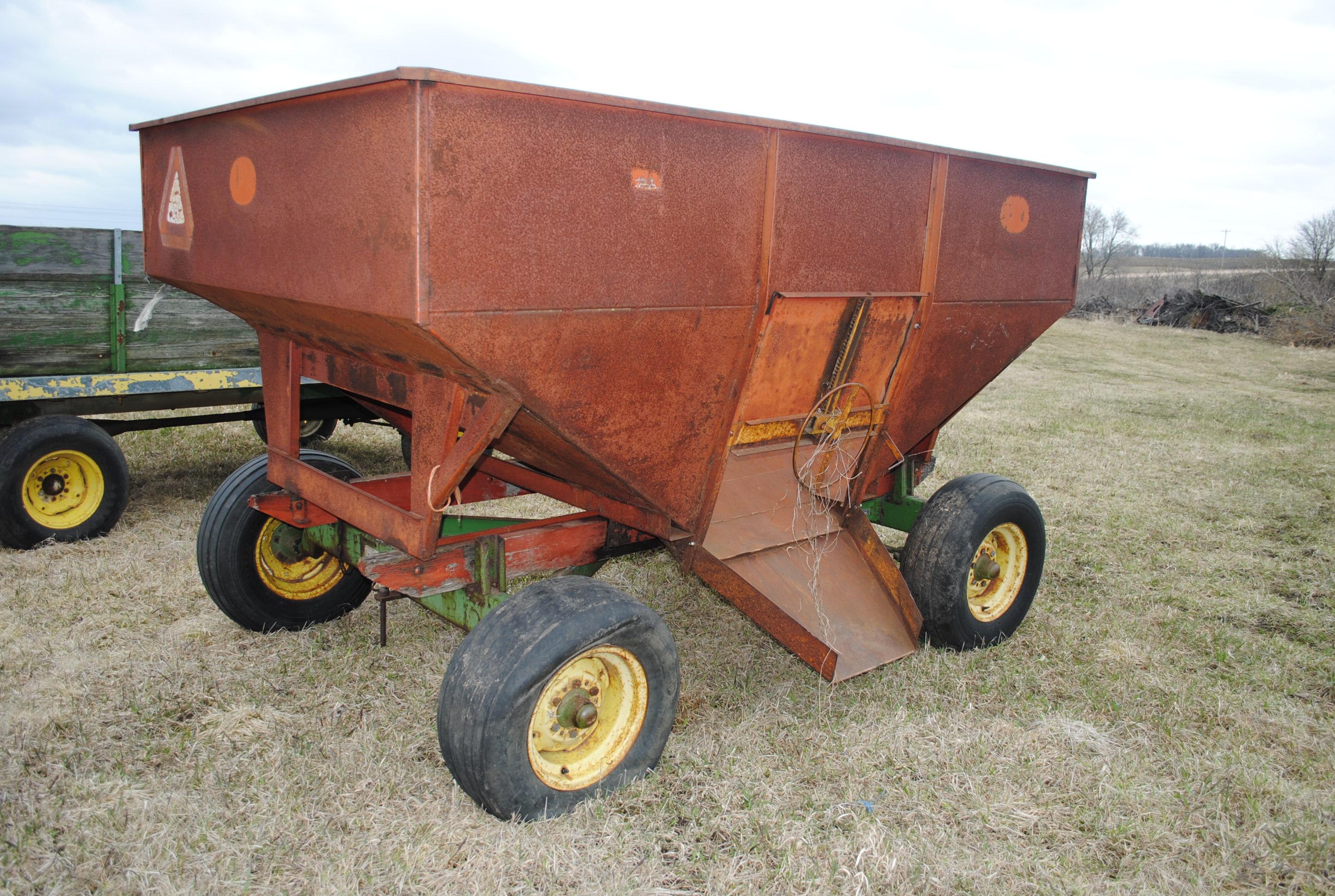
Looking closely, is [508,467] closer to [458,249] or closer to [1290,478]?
[458,249]

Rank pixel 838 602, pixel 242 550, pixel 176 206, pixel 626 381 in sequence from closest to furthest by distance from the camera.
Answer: pixel 626 381 < pixel 176 206 < pixel 838 602 < pixel 242 550

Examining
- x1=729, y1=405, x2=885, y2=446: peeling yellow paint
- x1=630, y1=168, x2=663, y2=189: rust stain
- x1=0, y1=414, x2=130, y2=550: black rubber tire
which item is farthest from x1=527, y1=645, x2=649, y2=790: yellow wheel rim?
x1=0, y1=414, x2=130, y2=550: black rubber tire

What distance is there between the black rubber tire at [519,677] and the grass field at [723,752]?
0.44ft

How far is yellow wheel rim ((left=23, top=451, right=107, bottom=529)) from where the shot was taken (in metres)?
4.98

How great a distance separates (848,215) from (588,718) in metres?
1.97

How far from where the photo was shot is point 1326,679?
4000 millimetres

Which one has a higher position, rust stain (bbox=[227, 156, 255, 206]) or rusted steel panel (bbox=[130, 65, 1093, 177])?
rusted steel panel (bbox=[130, 65, 1093, 177])

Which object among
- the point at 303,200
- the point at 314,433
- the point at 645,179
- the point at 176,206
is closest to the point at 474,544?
the point at 303,200

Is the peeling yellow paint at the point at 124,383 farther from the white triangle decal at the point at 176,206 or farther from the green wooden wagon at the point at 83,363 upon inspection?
the white triangle decal at the point at 176,206

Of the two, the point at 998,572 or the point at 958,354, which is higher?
the point at 958,354

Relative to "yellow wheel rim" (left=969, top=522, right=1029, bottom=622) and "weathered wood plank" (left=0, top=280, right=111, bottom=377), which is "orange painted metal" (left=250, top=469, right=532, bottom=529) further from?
"yellow wheel rim" (left=969, top=522, right=1029, bottom=622)

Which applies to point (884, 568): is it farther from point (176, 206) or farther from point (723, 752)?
point (176, 206)

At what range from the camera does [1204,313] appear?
71.2ft

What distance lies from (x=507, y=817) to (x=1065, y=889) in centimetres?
162
